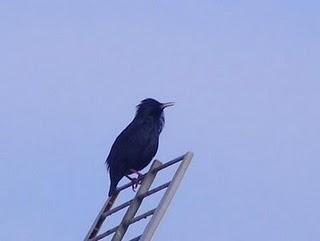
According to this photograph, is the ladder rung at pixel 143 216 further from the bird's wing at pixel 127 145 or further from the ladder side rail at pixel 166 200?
the bird's wing at pixel 127 145

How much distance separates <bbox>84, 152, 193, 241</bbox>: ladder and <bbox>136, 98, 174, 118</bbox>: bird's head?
287 centimetres

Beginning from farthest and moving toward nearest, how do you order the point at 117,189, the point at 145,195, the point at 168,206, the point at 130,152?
1. the point at 130,152
2. the point at 117,189
3. the point at 145,195
4. the point at 168,206

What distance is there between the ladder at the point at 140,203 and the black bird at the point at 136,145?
81.6 inches

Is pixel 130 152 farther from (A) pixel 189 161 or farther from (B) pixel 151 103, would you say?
(A) pixel 189 161

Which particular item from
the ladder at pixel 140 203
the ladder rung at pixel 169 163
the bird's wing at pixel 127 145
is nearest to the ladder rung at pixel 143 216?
the ladder at pixel 140 203

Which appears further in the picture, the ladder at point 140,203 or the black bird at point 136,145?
the black bird at point 136,145

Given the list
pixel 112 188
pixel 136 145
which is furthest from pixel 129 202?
pixel 136 145

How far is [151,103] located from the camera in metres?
14.9

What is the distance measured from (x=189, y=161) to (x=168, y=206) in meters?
0.72

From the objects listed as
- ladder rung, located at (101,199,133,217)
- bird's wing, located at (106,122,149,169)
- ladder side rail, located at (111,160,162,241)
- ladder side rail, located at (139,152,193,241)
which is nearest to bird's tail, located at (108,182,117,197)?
bird's wing, located at (106,122,149,169)

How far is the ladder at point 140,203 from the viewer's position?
9.24m

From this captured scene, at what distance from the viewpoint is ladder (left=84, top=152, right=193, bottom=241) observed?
30.3ft

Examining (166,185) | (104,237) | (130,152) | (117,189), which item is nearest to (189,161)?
(166,185)

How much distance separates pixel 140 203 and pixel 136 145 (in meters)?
3.57
